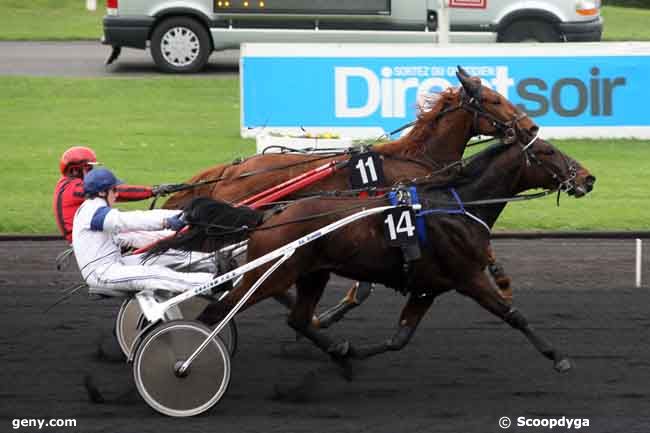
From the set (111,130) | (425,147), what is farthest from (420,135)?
(111,130)

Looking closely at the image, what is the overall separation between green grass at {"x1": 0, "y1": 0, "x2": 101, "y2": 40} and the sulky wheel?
61.5 ft

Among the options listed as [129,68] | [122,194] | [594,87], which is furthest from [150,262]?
[129,68]

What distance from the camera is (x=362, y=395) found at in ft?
24.0

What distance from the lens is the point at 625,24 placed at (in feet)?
90.5

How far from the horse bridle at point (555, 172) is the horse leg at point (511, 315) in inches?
Answer: 32.5

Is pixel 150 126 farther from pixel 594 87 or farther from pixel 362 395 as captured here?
pixel 362 395

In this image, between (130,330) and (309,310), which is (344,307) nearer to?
(309,310)

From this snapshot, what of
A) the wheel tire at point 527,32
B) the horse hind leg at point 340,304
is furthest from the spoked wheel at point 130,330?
the wheel tire at point 527,32

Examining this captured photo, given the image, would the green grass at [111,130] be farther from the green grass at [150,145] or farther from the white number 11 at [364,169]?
the white number 11 at [364,169]

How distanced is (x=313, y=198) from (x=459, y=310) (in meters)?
2.58

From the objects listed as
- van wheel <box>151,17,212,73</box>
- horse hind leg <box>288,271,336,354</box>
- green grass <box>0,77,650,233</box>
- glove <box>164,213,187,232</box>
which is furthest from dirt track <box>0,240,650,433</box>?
van wheel <box>151,17,212,73</box>

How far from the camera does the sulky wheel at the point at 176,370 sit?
682 centimetres

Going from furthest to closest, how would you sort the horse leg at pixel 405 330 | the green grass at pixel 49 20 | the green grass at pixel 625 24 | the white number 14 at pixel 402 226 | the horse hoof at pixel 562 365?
the green grass at pixel 625 24, the green grass at pixel 49 20, the horse leg at pixel 405 330, the horse hoof at pixel 562 365, the white number 14 at pixel 402 226

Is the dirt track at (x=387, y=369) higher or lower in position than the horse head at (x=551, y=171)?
lower
